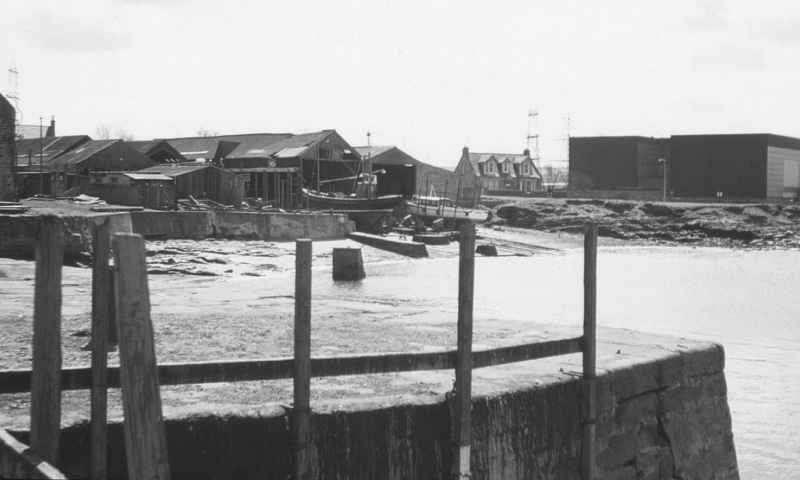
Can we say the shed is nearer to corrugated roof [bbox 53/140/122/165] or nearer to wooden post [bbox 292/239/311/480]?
corrugated roof [bbox 53/140/122/165]

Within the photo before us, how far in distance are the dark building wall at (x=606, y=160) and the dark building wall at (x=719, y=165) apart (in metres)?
3.69

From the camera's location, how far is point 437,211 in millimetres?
48969

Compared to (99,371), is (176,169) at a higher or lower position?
higher

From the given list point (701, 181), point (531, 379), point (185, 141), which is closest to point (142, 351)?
point (531, 379)

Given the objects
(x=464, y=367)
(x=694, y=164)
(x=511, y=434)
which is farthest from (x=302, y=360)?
(x=694, y=164)

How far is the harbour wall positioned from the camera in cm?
1612

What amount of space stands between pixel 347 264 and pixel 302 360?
49.4 ft

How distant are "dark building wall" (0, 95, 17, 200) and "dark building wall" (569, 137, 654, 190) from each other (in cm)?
6223

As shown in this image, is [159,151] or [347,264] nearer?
[347,264]

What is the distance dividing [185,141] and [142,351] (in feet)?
202

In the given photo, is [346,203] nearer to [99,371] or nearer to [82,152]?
[82,152]

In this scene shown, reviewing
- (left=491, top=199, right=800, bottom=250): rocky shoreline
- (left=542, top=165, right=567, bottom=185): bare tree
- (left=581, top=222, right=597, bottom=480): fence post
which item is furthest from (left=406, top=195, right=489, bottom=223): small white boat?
(left=542, top=165, right=567, bottom=185): bare tree

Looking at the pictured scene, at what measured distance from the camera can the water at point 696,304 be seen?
9.85 meters

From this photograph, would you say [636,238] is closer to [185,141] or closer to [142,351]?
[185,141]
